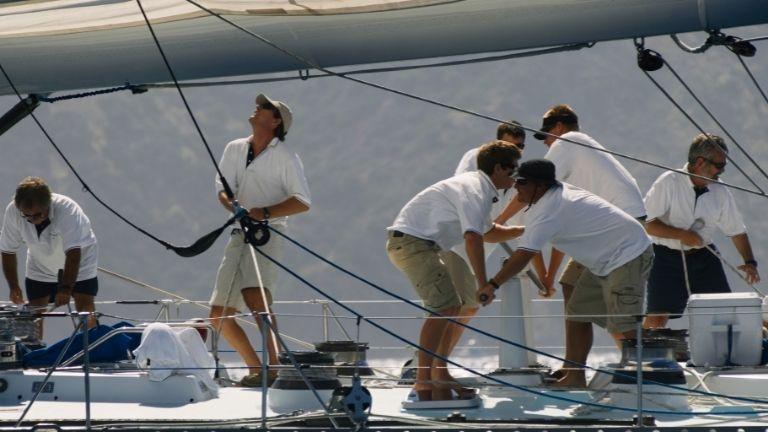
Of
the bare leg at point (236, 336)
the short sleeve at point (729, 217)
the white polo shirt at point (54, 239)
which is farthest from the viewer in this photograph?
the short sleeve at point (729, 217)

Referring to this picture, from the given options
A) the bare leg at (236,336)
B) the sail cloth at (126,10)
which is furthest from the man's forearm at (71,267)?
the sail cloth at (126,10)

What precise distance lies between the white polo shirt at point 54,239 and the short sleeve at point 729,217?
344 cm

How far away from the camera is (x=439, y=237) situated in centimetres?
686

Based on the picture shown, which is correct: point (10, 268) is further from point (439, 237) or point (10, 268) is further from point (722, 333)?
point (722, 333)

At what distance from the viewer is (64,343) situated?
7.50 metres

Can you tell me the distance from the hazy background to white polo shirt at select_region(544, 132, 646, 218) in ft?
64.3

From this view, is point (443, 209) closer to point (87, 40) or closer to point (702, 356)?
point (702, 356)

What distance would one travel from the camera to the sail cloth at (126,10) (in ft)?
23.4

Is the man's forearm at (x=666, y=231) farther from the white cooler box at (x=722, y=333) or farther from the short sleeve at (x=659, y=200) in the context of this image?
the white cooler box at (x=722, y=333)

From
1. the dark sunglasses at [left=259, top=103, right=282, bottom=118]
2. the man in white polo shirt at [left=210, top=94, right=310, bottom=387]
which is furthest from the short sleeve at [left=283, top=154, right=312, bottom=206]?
the dark sunglasses at [left=259, top=103, right=282, bottom=118]

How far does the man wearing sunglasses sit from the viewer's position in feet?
27.0

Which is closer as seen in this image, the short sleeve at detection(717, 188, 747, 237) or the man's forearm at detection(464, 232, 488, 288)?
the man's forearm at detection(464, 232, 488, 288)

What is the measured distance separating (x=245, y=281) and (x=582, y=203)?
2050mm

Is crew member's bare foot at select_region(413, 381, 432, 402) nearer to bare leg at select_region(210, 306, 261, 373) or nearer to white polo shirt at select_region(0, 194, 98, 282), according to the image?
bare leg at select_region(210, 306, 261, 373)
